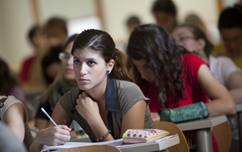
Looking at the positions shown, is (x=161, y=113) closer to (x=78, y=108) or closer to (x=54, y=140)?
(x=78, y=108)

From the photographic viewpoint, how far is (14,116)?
1.43 meters

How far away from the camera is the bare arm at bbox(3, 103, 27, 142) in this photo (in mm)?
1393

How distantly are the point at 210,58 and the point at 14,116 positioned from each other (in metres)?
1.64

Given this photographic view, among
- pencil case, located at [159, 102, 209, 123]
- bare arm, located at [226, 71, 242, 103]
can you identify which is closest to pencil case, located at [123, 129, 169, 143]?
pencil case, located at [159, 102, 209, 123]

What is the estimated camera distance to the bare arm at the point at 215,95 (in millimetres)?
1860

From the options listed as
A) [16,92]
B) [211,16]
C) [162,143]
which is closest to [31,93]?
[16,92]

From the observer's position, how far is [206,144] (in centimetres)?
163

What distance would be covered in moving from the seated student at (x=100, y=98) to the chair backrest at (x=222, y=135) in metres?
0.58

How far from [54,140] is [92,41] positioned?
1.58ft

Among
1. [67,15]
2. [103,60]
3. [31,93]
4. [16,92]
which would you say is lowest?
[31,93]

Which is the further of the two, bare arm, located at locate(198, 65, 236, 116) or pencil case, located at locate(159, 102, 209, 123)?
bare arm, located at locate(198, 65, 236, 116)

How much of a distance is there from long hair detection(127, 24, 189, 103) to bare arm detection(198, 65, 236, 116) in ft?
0.47

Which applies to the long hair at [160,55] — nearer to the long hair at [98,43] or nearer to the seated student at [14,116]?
the long hair at [98,43]

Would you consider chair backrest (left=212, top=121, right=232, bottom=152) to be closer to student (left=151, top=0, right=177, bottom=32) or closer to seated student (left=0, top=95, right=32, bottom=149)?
seated student (left=0, top=95, right=32, bottom=149)
